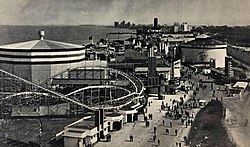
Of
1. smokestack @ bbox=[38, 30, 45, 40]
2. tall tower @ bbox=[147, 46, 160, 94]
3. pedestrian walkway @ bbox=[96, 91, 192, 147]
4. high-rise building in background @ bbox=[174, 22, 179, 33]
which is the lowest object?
pedestrian walkway @ bbox=[96, 91, 192, 147]

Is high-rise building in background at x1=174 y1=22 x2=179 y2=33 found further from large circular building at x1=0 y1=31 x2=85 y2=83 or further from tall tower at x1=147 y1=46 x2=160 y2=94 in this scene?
large circular building at x1=0 y1=31 x2=85 y2=83

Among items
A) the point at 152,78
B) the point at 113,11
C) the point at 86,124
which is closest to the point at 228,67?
the point at 152,78

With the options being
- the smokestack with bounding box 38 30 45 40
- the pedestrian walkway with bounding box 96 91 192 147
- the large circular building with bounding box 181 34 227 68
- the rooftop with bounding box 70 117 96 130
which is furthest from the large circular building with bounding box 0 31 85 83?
the large circular building with bounding box 181 34 227 68

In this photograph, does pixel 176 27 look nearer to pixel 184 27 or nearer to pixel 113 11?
pixel 184 27

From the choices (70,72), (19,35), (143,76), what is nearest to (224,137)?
(143,76)

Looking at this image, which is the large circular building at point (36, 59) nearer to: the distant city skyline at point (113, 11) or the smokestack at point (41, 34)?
the smokestack at point (41, 34)

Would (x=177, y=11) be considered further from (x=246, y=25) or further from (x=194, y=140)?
(x=194, y=140)

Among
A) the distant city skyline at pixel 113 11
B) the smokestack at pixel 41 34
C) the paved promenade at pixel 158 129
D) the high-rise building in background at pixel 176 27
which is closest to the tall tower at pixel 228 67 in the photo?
the paved promenade at pixel 158 129
